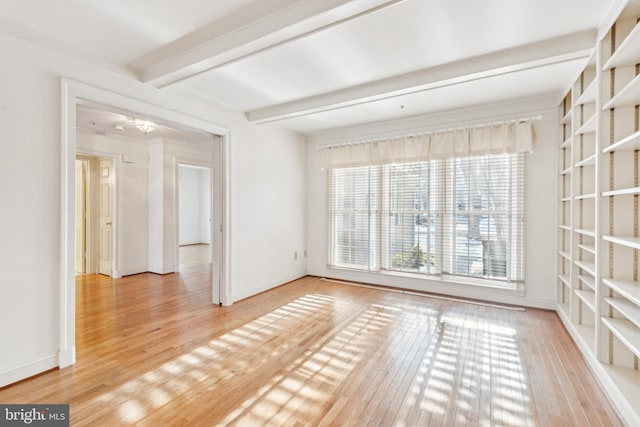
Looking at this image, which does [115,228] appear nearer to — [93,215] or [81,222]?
[93,215]

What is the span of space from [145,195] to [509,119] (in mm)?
6113

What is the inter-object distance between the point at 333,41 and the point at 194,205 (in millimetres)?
9395

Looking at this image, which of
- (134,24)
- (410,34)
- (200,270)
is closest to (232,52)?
(134,24)

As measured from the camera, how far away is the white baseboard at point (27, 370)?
80.7 inches

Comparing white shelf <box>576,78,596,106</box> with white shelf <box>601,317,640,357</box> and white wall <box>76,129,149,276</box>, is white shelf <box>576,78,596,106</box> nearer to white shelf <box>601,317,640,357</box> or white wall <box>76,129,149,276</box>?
white shelf <box>601,317,640,357</box>

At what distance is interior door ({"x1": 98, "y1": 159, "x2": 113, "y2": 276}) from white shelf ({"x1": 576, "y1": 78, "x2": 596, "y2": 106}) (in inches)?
261

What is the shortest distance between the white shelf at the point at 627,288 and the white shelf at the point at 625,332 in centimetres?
27

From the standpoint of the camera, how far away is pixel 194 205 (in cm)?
1049

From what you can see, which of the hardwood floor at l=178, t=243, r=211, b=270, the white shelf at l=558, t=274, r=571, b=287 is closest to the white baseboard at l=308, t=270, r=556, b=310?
the white shelf at l=558, t=274, r=571, b=287

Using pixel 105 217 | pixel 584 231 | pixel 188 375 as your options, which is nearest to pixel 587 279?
pixel 584 231

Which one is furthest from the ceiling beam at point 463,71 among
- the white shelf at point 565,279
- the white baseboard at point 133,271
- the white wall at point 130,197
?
the white baseboard at point 133,271

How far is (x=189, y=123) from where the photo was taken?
3.36m

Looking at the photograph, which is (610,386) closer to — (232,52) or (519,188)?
(519,188)

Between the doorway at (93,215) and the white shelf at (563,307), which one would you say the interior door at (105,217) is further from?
the white shelf at (563,307)
